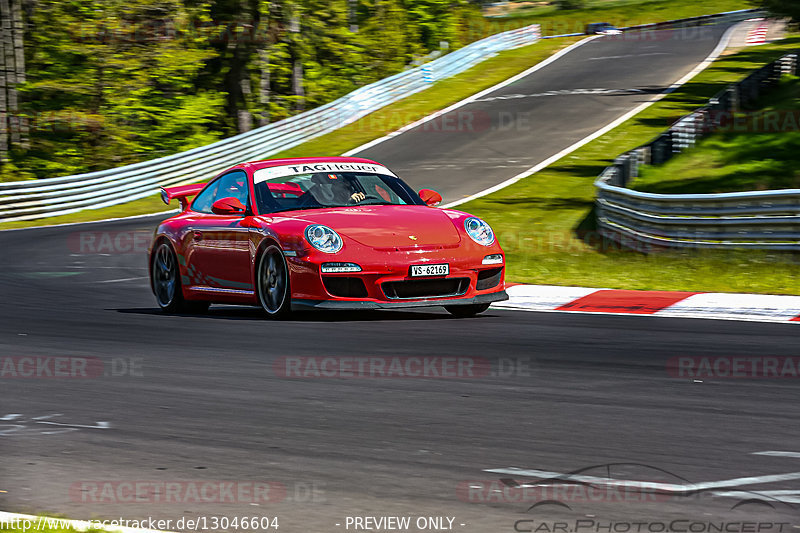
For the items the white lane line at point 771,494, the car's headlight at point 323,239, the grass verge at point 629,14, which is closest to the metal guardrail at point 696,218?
the car's headlight at point 323,239

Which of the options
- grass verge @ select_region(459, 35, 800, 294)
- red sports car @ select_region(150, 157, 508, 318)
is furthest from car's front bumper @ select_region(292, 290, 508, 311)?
grass verge @ select_region(459, 35, 800, 294)

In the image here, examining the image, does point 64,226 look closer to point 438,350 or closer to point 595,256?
point 595,256

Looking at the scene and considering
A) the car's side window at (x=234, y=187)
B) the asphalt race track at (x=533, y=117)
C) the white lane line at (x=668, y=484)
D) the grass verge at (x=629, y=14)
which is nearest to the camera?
the white lane line at (x=668, y=484)

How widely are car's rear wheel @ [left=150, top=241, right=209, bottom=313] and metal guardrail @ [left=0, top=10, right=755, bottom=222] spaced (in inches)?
642

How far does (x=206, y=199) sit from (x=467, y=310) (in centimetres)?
285

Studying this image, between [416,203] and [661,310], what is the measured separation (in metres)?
2.44

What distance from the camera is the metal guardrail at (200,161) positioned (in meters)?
27.2

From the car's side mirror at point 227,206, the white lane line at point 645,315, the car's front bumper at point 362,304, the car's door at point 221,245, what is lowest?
the white lane line at point 645,315

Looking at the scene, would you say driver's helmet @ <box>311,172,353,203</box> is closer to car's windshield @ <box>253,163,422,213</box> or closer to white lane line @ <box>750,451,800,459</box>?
car's windshield @ <box>253,163,422,213</box>

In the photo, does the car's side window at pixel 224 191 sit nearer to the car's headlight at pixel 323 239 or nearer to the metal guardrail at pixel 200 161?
the car's headlight at pixel 323 239

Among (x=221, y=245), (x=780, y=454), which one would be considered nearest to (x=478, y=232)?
(x=221, y=245)

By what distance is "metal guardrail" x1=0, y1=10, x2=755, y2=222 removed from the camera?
2725 centimetres

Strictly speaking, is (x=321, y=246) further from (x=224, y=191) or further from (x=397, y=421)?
(x=397, y=421)

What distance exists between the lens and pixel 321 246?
966cm
